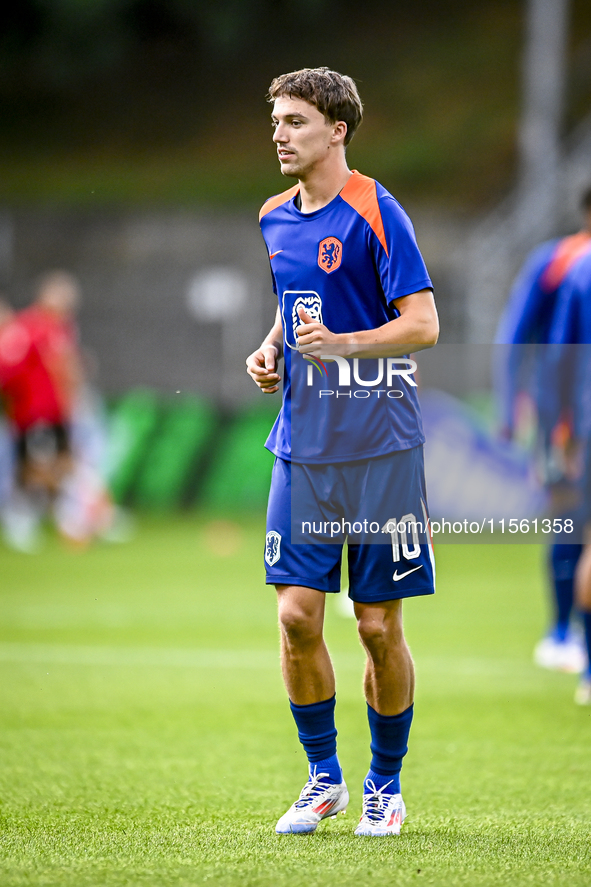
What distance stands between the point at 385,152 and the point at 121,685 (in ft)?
75.3

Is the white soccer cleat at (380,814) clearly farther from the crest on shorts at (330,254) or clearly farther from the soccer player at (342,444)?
the crest on shorts at (330,254)

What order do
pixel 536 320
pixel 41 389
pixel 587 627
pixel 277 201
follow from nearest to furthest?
pixel 277 201
pixel 587 627
pixel 536 320
pixel 41 389

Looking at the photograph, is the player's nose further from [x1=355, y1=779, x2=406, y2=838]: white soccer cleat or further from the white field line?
the white field line

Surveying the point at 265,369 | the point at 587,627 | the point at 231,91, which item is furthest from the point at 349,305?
the point at 231,91

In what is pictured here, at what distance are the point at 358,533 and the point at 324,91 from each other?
1.34 metres

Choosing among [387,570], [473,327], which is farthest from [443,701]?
[473,327]

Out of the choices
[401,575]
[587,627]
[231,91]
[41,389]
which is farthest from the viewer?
[231,91]

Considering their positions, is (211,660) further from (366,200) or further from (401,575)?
(366,200)

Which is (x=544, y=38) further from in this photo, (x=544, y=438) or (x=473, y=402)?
(x=544, y=438)

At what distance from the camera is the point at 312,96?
12.5ft

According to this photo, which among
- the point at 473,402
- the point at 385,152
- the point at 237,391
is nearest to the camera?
the point at 473,402

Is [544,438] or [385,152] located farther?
[385,152]

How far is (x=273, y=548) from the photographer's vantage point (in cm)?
385

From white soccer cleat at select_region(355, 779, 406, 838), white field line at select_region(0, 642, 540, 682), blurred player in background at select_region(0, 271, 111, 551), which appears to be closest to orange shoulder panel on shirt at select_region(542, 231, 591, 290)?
white field line at select_region(0, 642, 540, 682)
